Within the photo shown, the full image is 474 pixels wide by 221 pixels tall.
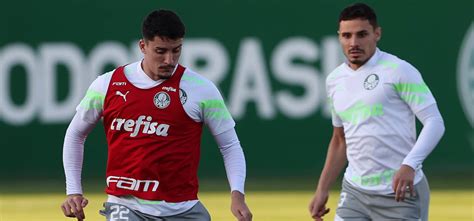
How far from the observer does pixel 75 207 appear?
729cm

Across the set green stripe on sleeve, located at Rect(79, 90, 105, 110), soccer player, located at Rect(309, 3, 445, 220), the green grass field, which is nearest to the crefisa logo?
the green grass field

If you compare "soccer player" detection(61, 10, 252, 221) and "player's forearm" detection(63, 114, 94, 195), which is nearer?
"soccer player" detection(61, 10, 252, 221)

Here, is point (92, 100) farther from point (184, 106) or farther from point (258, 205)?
point (258, 205)

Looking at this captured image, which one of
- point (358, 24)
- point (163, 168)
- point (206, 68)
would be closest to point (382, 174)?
point (358, 24)

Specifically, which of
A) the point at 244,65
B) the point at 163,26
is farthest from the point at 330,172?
the point at 244,65

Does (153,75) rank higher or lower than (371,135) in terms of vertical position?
higher

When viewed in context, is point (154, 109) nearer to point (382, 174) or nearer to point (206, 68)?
point (382, 174)

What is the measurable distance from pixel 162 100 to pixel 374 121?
5.24ft

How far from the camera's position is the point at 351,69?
28.8ft

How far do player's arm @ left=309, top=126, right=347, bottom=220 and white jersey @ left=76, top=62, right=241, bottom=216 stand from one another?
1285 millimetres

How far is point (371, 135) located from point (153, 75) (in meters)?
1.64

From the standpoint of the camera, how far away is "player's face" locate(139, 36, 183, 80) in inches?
294

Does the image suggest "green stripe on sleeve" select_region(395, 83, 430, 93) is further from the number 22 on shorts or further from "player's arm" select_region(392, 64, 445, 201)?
the number 22 on shorts

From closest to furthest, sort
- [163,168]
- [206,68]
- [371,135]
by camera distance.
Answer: [163,168] < [371,135] < [206,68]
